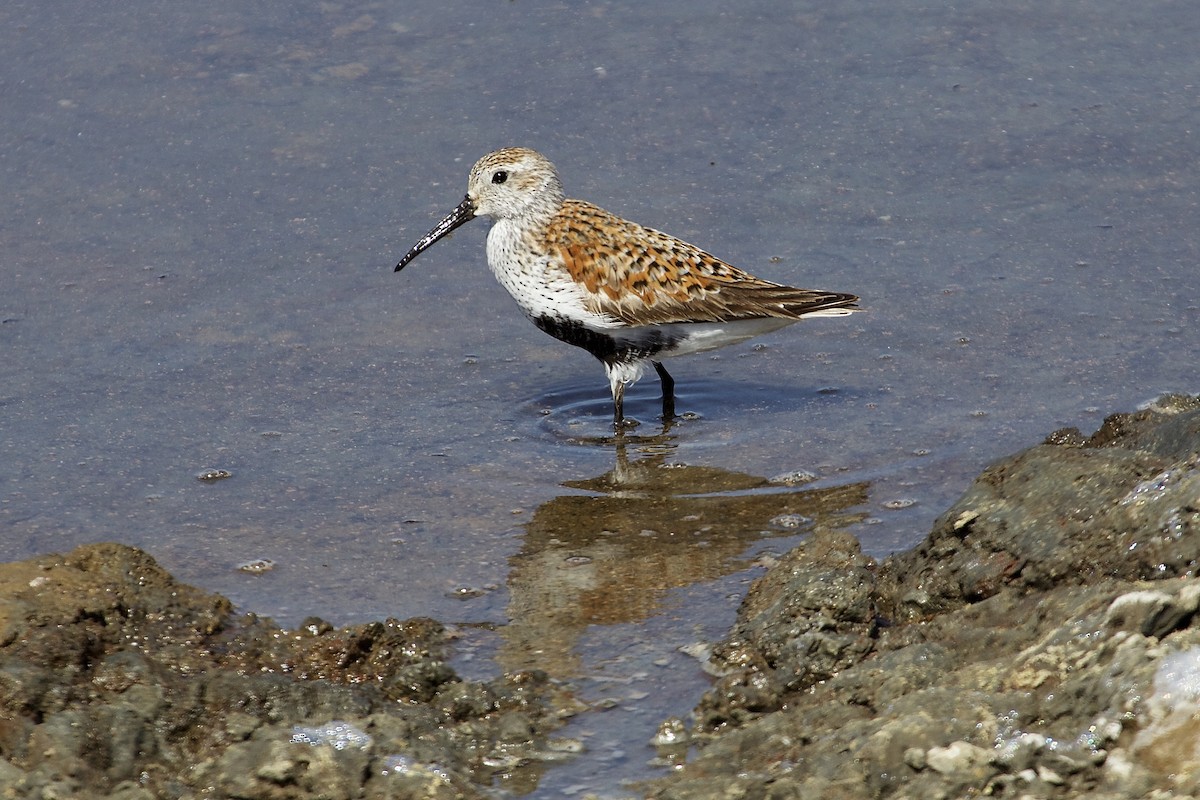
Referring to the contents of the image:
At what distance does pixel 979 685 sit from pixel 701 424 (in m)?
3.80

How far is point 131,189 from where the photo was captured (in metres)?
9.15

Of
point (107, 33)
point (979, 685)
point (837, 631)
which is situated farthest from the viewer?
point (107, 33)

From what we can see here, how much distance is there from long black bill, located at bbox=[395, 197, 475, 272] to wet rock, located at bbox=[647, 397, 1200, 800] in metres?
3.59

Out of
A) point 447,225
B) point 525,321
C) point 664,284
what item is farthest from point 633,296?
point 447,225

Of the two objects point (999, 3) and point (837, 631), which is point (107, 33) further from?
point (837, 631)

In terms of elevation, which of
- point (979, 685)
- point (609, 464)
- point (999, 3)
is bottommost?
point (609, 464)

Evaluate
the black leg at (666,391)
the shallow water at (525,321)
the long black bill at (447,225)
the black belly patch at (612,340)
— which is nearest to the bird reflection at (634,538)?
the shallow water at (525,321)

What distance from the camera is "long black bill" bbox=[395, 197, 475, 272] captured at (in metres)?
8.12

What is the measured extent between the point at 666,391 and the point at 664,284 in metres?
0.55

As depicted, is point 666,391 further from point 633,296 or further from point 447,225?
point 447,225

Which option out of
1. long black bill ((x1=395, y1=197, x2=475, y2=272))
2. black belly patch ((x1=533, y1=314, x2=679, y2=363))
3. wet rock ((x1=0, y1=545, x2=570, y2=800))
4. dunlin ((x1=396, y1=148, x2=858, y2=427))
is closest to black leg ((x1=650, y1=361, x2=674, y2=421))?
dunlin ((x1=396, y1=148, x2=858, y2=427))

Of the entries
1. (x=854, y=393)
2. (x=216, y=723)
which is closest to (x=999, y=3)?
(x=854, y=393)

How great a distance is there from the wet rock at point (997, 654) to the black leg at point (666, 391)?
2.56 meters

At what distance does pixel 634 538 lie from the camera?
615 cm
